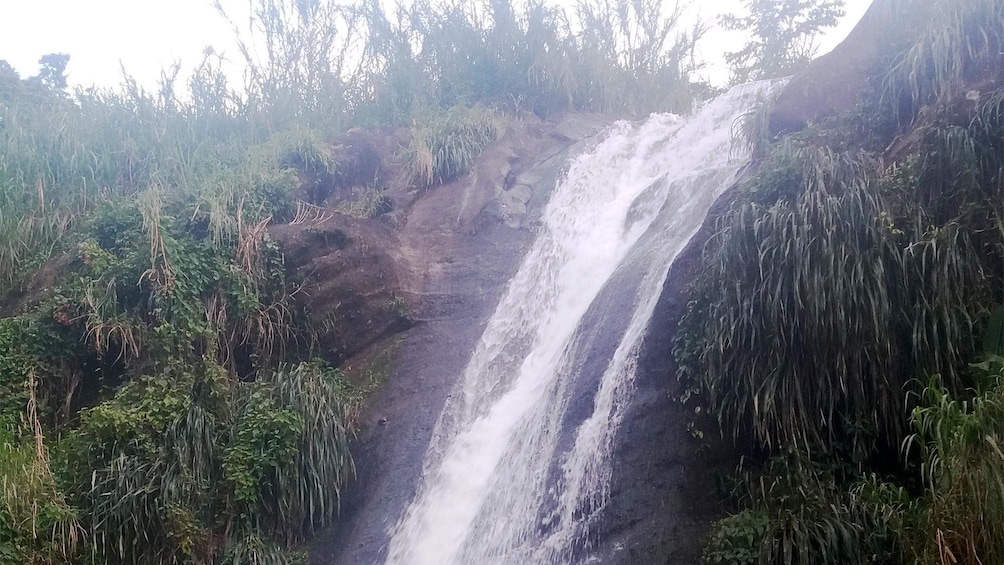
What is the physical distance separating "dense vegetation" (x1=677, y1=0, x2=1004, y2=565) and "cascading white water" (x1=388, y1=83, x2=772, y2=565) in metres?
1.15

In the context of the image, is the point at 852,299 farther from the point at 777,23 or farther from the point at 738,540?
the point at 777,23

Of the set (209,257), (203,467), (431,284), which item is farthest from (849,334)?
(209,257)

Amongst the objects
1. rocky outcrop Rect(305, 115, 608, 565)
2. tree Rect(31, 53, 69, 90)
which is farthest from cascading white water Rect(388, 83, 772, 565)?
tree Rect(31, 53, 69, 90)

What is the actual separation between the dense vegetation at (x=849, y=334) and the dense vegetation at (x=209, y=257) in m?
4.21

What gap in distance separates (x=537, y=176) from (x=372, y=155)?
288 cm

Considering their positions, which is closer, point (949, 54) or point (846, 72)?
point (949, 54)

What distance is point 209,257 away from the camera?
9453mm

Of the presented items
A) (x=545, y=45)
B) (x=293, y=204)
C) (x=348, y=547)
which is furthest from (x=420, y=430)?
(x=545, y=45)

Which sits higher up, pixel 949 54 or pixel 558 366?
pixel 949 54

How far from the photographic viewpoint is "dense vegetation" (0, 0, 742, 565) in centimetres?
715

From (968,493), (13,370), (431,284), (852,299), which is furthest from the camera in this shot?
(431,284)

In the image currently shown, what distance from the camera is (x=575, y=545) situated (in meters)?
6.16

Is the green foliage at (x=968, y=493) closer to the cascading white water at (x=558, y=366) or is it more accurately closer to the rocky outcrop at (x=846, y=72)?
the cascading white water at (x=558, y=366)

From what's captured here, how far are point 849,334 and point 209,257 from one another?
24.0ft
